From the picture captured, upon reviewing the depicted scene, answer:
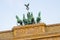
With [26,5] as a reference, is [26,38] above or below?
below

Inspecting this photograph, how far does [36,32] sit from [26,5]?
279 cm

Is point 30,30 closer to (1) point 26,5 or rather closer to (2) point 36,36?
(2) point 36,36

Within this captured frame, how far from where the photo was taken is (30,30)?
2195 centimetres

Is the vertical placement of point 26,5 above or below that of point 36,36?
above

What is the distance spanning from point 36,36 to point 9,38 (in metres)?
1.95

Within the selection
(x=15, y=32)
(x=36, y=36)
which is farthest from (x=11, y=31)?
(x=36, y=36)

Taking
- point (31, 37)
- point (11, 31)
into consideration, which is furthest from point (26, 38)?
point (11, 31)

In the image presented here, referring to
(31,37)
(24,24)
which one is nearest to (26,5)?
(24,24)

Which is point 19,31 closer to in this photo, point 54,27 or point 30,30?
point 30,30

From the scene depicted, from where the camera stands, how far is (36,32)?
21.8 metres

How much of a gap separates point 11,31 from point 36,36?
7.39ft

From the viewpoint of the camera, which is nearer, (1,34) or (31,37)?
(31,37)

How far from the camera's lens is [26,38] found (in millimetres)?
21609

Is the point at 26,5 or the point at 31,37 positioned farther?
the point at 26,5
